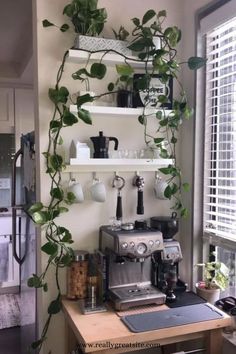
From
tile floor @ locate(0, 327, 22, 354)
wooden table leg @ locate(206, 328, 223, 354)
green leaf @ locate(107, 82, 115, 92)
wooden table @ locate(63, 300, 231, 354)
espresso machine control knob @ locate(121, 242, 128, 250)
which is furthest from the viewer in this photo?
tile floor @ locate(0, 327, 22, 354)

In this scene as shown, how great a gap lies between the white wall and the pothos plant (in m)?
0.05

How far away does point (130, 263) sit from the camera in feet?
6.14

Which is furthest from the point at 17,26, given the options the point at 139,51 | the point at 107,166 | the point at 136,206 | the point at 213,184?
the point at 213,184

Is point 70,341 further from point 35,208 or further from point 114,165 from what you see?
point 114,165

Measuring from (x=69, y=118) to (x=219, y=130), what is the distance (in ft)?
2.69

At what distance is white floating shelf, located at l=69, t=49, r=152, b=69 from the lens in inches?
70.9

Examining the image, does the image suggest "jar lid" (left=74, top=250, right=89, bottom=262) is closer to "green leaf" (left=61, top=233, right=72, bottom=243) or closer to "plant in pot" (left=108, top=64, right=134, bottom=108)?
"green leaf" (left=61, top=233, right=72, bottom=243)

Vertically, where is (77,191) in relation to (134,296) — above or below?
above

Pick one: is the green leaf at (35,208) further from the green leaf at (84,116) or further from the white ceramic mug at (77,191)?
the green leaf at (84,116)

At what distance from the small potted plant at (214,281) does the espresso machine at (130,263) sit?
0.25 meters

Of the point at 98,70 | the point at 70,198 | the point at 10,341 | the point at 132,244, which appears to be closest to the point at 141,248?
the point at 132,244

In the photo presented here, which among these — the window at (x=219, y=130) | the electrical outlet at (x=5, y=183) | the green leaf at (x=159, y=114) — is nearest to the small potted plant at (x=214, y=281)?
the window at (x=219, y=130)

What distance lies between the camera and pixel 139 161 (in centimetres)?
190

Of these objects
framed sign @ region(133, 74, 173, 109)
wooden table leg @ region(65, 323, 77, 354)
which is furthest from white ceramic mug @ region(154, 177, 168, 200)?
wooden table leg @ region(65, 323, 77, 354)
